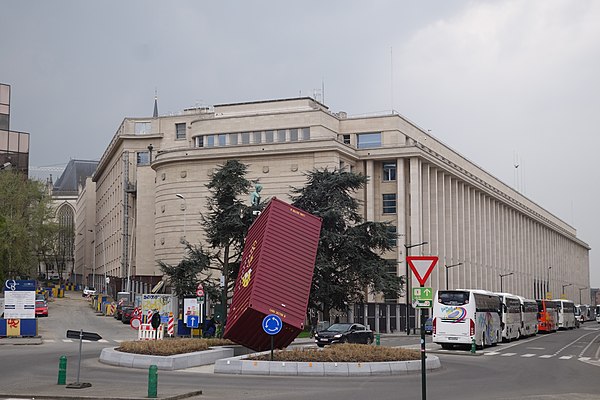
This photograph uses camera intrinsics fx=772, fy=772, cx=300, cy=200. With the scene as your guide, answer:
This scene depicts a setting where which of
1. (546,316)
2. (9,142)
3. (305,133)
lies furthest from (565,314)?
(9,142)

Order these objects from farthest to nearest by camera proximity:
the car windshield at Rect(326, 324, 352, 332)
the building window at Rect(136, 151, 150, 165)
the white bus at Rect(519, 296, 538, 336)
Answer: the building window at Rect(136, 151, 150, 165)
the white bus at Rect(519, 296, 538, 336)
the car windshield at Rect(326, 324, 352, 332)

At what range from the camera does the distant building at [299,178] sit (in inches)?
3214

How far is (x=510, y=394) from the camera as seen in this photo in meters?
20.5

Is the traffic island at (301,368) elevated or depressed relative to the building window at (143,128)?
depressed

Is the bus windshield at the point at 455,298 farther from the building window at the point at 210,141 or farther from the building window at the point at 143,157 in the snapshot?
the building window at the point at 143,157

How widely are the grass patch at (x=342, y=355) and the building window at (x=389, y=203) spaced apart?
57276 millimetres

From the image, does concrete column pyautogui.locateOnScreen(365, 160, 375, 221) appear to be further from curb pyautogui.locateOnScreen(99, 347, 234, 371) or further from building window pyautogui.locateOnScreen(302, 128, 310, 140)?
curb pyautogui.locateOnScreen(99, 347, 234, 371)

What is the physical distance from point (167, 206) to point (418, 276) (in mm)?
73200

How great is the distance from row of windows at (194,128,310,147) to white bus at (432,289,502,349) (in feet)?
144

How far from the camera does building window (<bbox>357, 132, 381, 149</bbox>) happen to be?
284 feet

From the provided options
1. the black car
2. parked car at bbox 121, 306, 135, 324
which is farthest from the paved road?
parked car at bbox 121, 306, 135, 324

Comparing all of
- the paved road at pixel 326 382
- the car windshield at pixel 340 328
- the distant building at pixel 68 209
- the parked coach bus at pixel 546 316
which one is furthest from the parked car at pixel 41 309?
the distant building at pixel 68 209

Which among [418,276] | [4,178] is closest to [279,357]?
[418,276]

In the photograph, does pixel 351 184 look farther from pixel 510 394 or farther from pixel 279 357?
pixel 510 394
